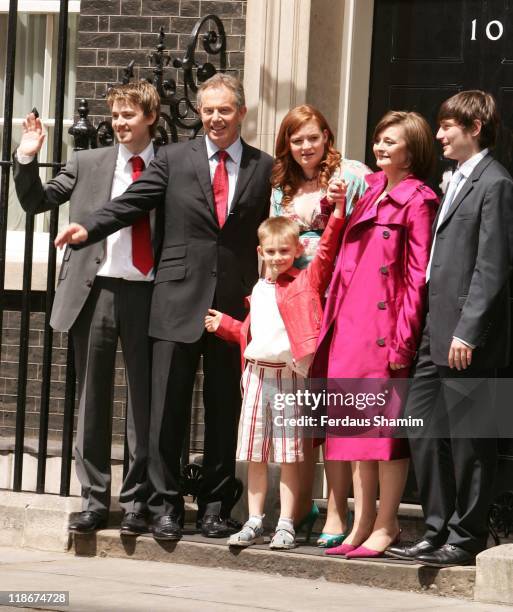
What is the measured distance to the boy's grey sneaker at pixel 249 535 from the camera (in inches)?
283

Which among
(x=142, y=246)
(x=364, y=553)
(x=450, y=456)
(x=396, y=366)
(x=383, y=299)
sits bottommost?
(x=364, y=553)

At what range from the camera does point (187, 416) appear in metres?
7.68

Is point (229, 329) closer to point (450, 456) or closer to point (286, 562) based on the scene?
point (286, 562)

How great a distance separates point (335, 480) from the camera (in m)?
7.28

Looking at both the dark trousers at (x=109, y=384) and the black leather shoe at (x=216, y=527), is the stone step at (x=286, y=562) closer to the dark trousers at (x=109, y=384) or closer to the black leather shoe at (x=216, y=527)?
the black leather shoe at (x=216, y=527)

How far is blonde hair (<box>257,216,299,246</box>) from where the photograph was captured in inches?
285

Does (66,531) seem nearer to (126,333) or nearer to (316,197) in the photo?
(126,333)

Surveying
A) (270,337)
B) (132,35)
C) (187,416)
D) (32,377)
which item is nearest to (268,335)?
(270,337)

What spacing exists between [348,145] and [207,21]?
3.36 ft

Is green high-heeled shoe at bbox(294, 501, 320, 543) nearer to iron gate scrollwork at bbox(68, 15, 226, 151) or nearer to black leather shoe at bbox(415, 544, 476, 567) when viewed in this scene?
black leather shoe at bbox(415, 544, 476, 567)

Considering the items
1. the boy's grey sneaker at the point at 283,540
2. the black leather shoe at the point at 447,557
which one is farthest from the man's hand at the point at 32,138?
the black leather shoe at the point at 447,557

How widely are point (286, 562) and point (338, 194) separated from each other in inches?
66.7

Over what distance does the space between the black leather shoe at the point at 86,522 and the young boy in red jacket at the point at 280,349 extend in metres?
0.79

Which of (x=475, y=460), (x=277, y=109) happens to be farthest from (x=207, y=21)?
(x=475, y=460)
